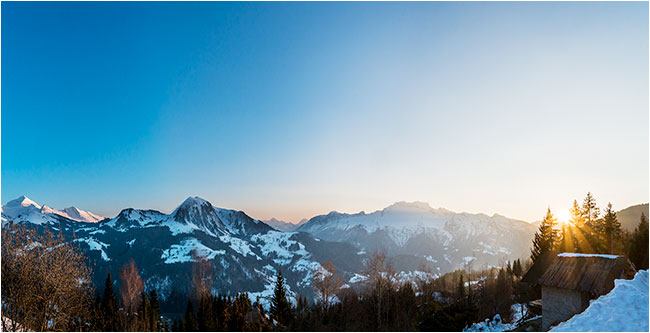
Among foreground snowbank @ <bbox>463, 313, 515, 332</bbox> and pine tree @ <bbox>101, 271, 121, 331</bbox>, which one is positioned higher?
foreground snowbank @ <bbox>463, 313, 515, 332</bbox>

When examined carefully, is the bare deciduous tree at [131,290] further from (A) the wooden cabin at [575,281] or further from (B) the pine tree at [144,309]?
(A) the wooden cabin at [575,281]

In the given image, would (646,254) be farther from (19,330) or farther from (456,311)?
(19,330)

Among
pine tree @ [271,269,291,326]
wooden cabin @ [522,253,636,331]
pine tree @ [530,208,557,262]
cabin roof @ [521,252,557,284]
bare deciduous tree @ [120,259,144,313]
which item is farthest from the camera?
bare deciduous tree @ [120,259,144,313]

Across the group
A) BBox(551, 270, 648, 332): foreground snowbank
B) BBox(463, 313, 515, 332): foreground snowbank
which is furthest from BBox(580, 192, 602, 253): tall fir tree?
BBox(551, 270, 648, 332): foreground snowbank

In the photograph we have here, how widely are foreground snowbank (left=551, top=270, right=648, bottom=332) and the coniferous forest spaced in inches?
699

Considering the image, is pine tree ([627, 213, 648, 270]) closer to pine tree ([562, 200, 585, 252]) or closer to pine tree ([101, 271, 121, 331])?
pine tree ([562, 200, 585, 252])

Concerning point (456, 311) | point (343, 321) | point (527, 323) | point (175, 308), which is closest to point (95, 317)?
point (343, 321)

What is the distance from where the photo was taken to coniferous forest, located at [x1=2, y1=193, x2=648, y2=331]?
20.4 metres

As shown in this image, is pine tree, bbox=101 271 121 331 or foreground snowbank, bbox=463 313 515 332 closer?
foreground snowbank, bbox=463 313 515 332

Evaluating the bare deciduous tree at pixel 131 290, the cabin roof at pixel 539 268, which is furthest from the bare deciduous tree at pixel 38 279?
the bare deciduous tree at pixel 131 290

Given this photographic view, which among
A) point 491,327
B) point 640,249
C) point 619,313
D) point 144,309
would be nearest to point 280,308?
point 144,309

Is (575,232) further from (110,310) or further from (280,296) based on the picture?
(110,310)

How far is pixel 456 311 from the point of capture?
29484mm

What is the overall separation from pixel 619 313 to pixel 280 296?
142 feet
